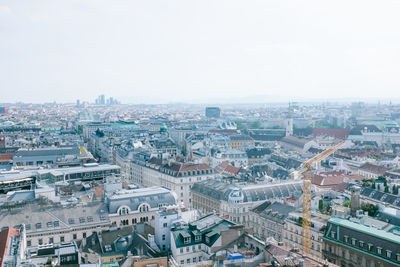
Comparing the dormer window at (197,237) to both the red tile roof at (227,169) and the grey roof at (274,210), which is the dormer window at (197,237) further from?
the red tile roof at (227,169)

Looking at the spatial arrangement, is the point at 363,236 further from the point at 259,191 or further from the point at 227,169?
the point at 227,169

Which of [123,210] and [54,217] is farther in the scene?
[123,210]

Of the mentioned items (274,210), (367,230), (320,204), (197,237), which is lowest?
(274,210)

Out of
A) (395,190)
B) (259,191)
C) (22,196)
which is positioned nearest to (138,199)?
(22,196)

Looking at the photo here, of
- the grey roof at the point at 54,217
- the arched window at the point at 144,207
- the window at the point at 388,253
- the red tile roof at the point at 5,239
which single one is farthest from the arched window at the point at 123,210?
the window at the point at 388,253

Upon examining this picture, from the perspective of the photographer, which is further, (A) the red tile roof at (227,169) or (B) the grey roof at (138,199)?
(A) the red tile roof at (227,169)

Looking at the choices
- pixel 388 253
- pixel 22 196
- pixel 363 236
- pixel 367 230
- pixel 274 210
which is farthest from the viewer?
pixel 274 210

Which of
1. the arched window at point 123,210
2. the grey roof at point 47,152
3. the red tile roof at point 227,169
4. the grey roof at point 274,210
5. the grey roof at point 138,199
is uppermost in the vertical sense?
the grey roof at point 47,152

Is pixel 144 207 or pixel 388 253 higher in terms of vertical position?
pixel 388 253

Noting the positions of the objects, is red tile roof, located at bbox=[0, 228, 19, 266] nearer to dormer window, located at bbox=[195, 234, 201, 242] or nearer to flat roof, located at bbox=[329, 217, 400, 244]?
dormer window, located at bbox=[195, 234, 201, 242]

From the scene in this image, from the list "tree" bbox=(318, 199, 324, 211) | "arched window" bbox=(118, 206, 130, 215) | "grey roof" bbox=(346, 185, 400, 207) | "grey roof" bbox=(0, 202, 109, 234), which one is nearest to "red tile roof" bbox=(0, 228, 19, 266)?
"grey roof" bbox=(0, 202, 109, 234)

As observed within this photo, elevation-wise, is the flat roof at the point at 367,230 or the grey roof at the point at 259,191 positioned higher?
the flat roof at the point at 367,230
